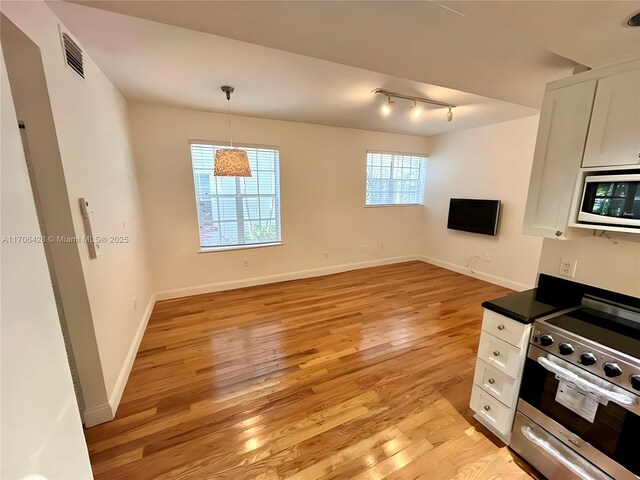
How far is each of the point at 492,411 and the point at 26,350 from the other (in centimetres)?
227

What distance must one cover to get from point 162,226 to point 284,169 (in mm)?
1926

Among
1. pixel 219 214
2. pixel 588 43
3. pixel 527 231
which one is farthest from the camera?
pixel 219 214

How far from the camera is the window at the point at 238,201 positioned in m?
3.76

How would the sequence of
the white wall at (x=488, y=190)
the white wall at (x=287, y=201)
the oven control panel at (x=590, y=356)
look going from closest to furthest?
the oven control panel at (x=590, y=356) → the white wall at (x=287, y=201) → the white wall at (x=488, y=190)

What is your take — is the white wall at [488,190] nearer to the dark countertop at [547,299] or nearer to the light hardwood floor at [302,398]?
the light hardwood floor at [302,398]

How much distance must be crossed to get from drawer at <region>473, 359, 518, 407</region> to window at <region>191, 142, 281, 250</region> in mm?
3284

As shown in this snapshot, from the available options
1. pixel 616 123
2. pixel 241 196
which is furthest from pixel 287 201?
pixel 616 123

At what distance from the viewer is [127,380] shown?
219 cm

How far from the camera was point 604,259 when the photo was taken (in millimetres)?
1634

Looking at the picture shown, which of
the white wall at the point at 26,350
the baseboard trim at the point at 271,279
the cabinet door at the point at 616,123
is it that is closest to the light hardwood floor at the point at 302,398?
the baseboard trim at the point at 271,279

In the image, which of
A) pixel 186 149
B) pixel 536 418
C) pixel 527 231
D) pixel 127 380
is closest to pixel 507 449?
pixel 536 418

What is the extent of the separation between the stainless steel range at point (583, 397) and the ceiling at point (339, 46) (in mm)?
1424

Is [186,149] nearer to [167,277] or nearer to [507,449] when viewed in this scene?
[167,277]

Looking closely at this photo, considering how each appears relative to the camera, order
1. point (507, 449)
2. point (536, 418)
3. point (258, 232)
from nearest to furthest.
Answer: point (536, 418) → point (507, 449) → point (258, 232)
